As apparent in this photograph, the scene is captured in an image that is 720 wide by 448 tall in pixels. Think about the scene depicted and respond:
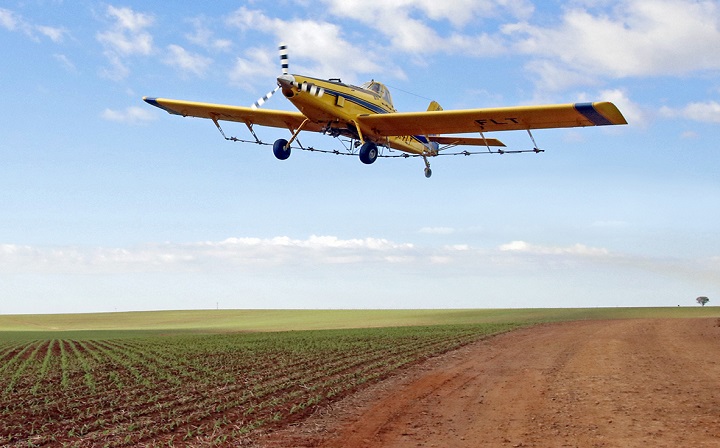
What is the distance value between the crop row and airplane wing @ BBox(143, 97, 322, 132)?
9470 millimetres

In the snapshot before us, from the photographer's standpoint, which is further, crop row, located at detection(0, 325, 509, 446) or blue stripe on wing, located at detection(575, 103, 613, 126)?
blue stripe on wing, located at detection(575, 103, 613, 126)

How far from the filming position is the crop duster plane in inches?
1040

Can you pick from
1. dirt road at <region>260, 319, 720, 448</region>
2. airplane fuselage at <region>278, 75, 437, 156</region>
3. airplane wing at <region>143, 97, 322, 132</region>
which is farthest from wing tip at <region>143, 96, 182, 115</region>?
dirt road at <region>260, 319, 720, 448</region>

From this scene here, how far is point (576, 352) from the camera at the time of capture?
24.4 meters

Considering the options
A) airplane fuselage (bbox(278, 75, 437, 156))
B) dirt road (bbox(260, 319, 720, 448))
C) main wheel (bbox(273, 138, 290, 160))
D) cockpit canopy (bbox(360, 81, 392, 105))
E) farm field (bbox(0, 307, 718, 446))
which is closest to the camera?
dirt road (bbox(260, 319, 720, 448))

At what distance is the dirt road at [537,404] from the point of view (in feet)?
41.5

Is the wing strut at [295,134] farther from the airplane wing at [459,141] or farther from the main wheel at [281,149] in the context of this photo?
the airplane wing at [459,141]

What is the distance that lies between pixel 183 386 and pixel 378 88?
1647 cm

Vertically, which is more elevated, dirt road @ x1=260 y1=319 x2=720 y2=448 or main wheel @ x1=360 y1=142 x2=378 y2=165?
main wheel @ x1=360 y1=142 x2=378 y2=165

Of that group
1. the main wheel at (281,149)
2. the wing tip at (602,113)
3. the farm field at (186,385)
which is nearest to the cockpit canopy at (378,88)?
the main wheel at (281,149)

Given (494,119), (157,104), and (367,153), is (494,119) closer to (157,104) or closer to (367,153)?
(367,153)

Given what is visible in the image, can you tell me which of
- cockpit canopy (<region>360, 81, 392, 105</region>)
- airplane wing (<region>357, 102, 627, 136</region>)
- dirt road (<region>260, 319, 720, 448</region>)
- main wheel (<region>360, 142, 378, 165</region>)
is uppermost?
cockpit canopy (<region>360, 81, 392, 105</region>)

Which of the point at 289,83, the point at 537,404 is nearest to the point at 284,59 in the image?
the point at 289,83

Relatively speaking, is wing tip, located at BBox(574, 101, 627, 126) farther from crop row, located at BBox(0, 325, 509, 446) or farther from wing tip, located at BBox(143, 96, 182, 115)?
wing tip, located at BBox(143, 96, 182, 115)
